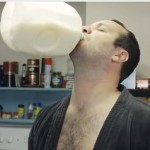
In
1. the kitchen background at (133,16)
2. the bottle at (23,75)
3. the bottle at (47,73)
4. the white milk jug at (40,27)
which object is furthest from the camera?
the bottle at (23,75)

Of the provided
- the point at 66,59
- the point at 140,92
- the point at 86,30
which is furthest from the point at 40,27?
the point at 66,59

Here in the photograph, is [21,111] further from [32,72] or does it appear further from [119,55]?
[119,55]

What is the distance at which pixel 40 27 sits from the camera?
102cm

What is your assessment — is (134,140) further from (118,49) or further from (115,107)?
(118,49)

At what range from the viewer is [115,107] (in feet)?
4.03

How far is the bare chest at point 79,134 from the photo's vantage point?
1.23 meters

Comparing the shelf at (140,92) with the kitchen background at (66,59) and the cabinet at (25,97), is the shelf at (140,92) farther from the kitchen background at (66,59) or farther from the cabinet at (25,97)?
the cabinet at (25,97)

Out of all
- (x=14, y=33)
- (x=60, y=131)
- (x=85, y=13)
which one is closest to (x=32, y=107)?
(x=85, y=13)

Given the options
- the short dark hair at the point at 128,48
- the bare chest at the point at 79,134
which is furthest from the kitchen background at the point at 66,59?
the bare chest at the point at 79,134

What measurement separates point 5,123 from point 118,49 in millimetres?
1649

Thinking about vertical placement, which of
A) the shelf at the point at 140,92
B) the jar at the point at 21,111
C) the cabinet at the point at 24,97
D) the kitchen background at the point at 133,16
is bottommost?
the jar at the point at 21,111

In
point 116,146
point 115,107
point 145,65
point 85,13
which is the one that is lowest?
point 116,146

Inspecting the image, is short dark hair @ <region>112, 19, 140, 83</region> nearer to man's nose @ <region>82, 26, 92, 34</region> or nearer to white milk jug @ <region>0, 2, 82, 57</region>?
man's nose @ <region>82, 26, 92, 34</region>

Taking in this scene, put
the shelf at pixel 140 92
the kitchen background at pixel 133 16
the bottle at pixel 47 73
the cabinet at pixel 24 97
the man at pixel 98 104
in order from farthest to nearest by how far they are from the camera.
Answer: the cabinet at pixel 24 97 → the bottle at pixel 47 73 → the kitchen background at pixel 133 16 → the shelf at pixel 140 92 → the man at pixel 98 104
